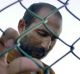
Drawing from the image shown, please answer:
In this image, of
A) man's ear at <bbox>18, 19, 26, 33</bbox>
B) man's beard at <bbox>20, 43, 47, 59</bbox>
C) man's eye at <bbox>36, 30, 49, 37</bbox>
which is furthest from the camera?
man's ear at <bbox>18, 19, 26, 33</bbox>

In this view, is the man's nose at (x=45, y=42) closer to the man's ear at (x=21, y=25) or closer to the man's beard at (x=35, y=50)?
the man's beard at (x=35, y=50)

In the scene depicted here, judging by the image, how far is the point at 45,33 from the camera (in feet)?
5.32

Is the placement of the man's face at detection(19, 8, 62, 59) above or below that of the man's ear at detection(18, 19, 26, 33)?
below

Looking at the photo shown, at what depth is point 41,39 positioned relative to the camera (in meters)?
1.67

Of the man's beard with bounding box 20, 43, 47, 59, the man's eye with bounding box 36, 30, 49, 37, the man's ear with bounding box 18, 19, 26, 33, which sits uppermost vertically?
the man's ear with bounding box 18, 19, 26, 33

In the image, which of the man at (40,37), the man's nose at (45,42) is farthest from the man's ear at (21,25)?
the man's nose at (45,42)

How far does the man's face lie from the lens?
64.2 inches

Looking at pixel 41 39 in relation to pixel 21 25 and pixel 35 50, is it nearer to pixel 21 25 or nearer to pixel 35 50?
pixel 35 50

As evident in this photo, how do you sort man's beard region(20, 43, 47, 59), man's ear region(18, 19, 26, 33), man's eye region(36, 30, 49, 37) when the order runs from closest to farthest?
man's eye region(36, 30, 49, 37)
man's beard region(20, 43, 47, 59)
man's ear region(18, 19, 26, 33)

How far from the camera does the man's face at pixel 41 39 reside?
1.63 m

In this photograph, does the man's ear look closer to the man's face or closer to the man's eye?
the man's face

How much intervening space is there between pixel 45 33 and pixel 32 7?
1.74 ft

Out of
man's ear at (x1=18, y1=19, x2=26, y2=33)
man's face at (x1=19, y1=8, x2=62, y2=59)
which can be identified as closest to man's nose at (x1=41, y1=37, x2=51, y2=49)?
man's face at (x1=19, y1=8, x2=62, y2=59)

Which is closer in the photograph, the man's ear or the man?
the man
